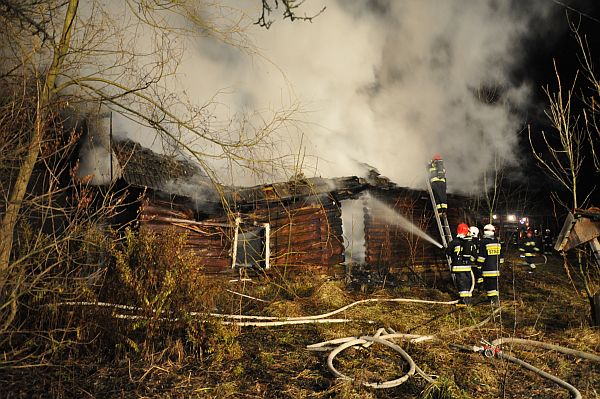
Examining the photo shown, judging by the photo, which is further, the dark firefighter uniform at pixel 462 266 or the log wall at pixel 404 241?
the log wall at pixel 404 241

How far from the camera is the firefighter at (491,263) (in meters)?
7.59

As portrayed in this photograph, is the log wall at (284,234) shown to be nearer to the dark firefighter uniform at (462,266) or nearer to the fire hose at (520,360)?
the dark firefighter uniform at (462,266)

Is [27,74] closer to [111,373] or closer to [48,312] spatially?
[48,312]

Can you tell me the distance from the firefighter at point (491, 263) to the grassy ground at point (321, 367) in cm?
73

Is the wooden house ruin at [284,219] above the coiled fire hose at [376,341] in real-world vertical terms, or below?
above

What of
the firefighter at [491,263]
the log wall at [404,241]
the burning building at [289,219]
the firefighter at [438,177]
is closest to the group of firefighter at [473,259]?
the firefighter at [491,263]

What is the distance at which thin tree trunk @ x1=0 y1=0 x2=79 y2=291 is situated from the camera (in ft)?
11.0

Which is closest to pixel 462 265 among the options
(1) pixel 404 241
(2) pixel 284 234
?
(1) pixel 404 241

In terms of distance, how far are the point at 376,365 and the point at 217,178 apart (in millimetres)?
3001

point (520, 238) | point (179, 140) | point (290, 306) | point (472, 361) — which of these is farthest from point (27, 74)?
point (520, 238)

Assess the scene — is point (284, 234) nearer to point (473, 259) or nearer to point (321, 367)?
point (473, 259)

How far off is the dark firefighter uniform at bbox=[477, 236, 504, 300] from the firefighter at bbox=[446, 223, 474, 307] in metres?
0.33

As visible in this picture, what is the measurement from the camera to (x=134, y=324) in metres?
4.11

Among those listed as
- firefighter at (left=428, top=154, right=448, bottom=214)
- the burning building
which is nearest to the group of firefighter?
firefighter at (left=428, top=154, right=448, bottom=214)
